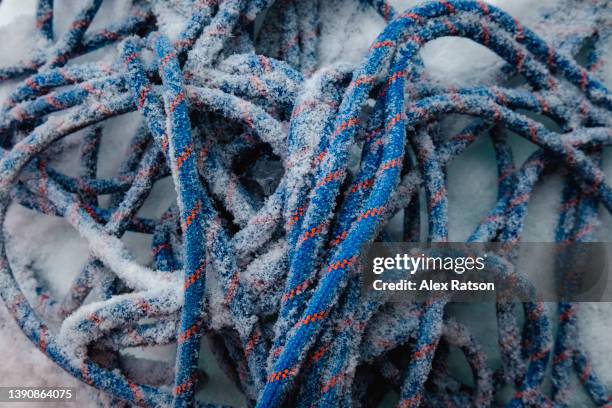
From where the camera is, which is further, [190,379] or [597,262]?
[597,262]

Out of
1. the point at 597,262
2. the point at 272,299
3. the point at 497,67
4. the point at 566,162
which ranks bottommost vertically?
the point at 272,299

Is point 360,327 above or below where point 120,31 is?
below

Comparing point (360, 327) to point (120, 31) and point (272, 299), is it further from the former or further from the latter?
point (120, 31)

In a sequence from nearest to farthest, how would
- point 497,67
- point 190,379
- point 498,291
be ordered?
point 190,379 < point 498,291 < point 497,67

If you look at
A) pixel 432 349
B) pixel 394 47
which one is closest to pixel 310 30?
pixel 394 47

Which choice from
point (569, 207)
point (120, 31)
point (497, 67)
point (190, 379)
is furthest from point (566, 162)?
point (120, 31)

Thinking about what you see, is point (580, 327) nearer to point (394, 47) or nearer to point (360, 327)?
point (360, 327)

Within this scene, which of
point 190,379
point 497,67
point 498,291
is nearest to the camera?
point 190,379
